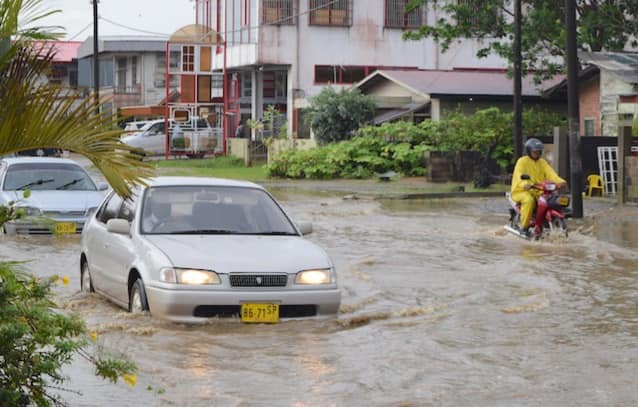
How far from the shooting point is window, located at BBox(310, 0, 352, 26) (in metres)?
57.5

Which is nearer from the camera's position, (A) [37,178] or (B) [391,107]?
(A) [37,178]

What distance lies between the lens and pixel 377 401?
28.8 feet

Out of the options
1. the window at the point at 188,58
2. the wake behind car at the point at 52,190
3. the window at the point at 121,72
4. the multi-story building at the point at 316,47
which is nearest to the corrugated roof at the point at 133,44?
the window at the point at 121,72

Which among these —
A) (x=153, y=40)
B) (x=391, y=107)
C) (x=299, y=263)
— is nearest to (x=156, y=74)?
(x=153, y=40)

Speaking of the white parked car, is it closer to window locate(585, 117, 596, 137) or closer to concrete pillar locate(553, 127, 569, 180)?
concrete pillar locate(553, 127, 569, 180)

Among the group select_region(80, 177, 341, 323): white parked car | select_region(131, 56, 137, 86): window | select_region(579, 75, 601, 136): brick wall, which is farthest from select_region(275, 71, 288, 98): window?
select_region(80, 177, 341, 323): white parked car

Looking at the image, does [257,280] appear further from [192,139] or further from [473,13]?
[192,139]

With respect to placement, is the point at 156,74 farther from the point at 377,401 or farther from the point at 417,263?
the point at 377,401

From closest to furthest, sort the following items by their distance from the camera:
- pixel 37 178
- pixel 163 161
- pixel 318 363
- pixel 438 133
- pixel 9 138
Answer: pixel 9 138, pixel 318 363, pixel 37 178, pixel 438 133, pixel 163 161

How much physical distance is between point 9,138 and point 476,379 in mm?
4130

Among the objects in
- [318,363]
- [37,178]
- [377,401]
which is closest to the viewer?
[377,401]

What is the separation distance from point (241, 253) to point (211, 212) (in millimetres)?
1256

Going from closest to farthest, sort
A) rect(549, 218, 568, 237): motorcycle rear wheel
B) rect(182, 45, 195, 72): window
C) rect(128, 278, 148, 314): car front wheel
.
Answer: rect(128, 278, 148, 314): car front wheel, rect(549, 218, 568, 237): motorcycle rear wheel, rect(182, 45, 195, 72): window

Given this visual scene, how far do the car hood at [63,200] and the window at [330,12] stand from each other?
121 feet
